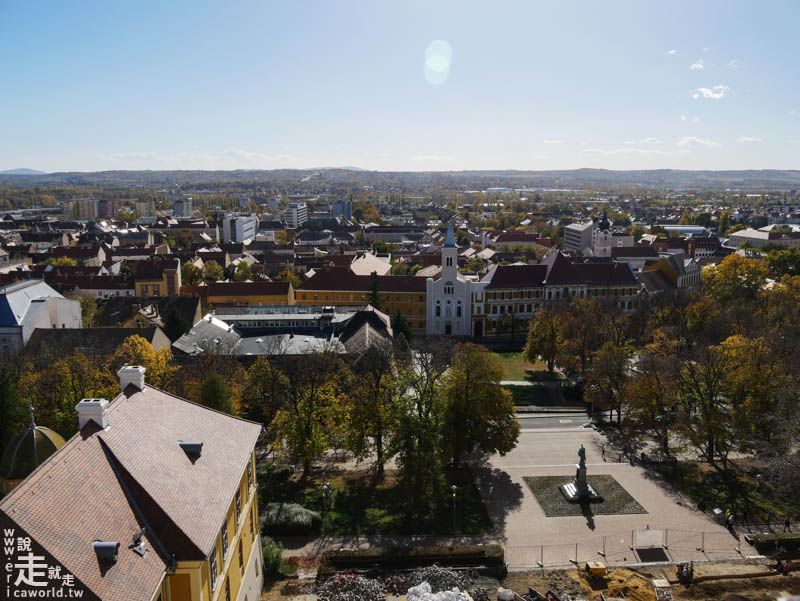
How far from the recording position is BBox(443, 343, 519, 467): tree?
40.6 meters

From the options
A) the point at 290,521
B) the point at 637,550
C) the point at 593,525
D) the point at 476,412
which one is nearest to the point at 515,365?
the point at 476,412

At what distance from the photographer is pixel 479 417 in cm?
4081

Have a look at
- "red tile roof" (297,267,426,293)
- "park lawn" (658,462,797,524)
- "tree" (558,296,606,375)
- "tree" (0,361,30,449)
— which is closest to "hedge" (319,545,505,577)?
"park lawn" (658,462,797,524)

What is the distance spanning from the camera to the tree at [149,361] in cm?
4500

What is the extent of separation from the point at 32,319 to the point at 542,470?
161ft

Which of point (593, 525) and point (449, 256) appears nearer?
point (593, 525)

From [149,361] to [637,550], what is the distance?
112 feet

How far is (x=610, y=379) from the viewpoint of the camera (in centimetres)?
4903

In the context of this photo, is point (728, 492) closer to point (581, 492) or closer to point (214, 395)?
point (581, 492)

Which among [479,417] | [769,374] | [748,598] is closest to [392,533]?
[479,417]

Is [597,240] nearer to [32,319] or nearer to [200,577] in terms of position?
[32,319]

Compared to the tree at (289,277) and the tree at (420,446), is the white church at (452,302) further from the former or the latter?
the tree at (420,446)

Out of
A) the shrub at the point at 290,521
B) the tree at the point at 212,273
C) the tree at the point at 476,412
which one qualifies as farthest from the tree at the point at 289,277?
the shrub at the point at 290,521

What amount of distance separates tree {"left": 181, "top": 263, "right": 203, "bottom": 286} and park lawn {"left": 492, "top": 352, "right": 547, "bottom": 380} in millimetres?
56884
